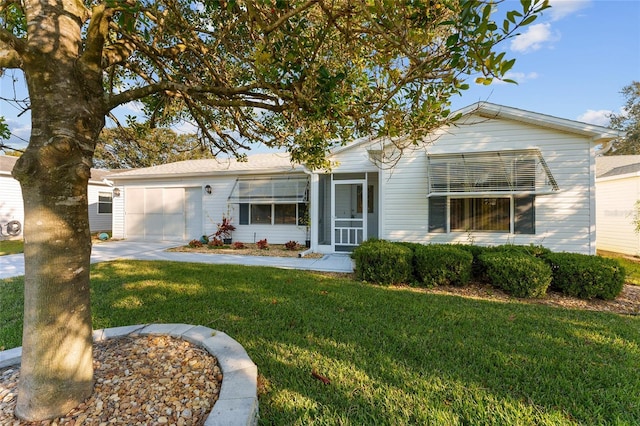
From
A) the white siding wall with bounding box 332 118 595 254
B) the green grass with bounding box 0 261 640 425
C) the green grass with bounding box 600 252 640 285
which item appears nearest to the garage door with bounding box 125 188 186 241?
the green grass with bounding box 0 261 640 425

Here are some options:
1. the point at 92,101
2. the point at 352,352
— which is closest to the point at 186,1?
the point at 92,101

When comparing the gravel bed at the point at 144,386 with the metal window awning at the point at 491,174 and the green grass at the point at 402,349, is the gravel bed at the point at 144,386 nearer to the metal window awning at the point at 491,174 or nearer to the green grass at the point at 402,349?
the green grass at the point at 402,349

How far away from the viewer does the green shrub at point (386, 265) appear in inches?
247

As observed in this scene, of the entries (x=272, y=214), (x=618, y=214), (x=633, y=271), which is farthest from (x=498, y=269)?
(x=618, y=214)

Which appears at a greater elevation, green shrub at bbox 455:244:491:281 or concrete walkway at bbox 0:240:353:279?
green shrub at bbox 455:244:491:281

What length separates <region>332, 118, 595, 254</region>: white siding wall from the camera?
7.69 m

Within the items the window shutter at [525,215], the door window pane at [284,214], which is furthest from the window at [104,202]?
the window shutter at [525,215]

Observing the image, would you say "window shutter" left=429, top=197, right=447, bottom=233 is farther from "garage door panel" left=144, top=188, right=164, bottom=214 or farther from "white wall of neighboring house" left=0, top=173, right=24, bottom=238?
"white wall of neighboring house" left=0, top=173, right=24, bottom=238

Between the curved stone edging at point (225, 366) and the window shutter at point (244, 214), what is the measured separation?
9.34m

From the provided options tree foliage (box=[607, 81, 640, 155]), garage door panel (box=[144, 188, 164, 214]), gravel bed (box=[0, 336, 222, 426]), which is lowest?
gravel bed (box=[0, 336, 222, 426])

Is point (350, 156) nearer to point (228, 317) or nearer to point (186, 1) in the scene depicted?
point (186, 1)

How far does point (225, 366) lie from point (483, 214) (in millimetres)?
8414

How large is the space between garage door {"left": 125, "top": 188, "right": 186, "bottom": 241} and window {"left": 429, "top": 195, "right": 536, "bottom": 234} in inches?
447

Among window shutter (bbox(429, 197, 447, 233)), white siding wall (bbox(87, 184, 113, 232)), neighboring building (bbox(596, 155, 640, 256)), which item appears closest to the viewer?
window shutter (bbox(429, 197, 447, 233))
